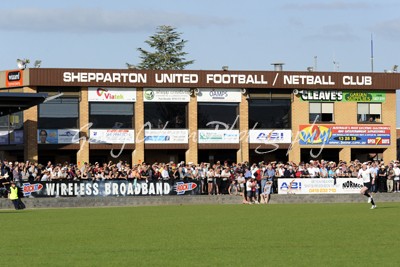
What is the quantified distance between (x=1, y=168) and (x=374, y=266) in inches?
1332

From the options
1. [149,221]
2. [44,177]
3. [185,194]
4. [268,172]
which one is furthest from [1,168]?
[149,221]

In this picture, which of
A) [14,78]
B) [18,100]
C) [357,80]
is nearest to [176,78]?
[14,78]

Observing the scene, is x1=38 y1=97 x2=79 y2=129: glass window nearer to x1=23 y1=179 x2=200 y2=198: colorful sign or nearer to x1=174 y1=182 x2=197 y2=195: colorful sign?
x1=23 y1=179 x2=200 y2=198: colorful sign

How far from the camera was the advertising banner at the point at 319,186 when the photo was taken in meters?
54.1

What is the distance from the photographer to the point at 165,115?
67.2 meters

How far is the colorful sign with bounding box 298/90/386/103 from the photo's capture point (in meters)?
70.5

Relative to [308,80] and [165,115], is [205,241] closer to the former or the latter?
[165,115]

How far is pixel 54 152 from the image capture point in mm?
65562

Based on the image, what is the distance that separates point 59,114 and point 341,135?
20.4 meters

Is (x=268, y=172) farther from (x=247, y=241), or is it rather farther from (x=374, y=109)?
(x=247, y=241)

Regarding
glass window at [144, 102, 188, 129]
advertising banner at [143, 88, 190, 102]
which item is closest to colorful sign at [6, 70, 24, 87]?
advertising banner at [143, 88, 190, 102]

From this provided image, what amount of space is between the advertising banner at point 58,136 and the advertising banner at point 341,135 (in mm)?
16268

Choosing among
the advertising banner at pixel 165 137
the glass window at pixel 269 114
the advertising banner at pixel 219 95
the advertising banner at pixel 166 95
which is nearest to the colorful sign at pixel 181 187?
the advertising banner at pixel 165 137

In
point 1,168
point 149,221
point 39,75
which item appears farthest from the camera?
point 39,75
